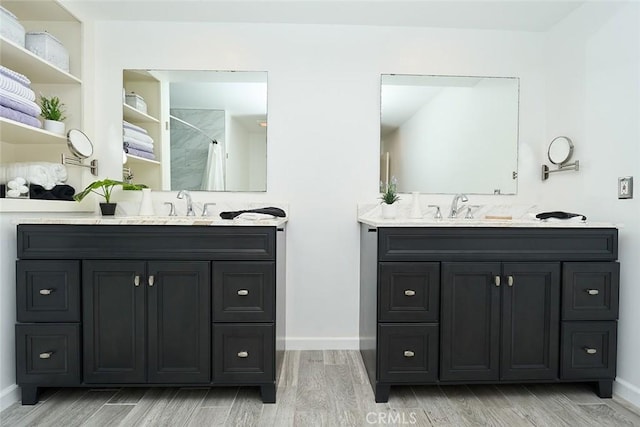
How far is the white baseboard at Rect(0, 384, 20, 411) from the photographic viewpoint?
1.65m

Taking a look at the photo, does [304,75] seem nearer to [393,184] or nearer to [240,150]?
[240,150]

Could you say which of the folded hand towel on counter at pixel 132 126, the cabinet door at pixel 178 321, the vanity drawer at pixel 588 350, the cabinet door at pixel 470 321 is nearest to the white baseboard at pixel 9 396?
the cabinet door at pixel 178 321

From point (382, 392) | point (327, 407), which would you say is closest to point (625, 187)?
point (382, 392)

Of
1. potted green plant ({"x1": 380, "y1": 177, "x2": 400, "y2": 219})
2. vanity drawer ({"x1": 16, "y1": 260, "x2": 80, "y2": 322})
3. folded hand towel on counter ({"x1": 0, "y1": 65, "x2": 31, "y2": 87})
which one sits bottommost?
vanity drawer ({"x1": 16, "y1": 260, "x2": 80, "y2": 322})

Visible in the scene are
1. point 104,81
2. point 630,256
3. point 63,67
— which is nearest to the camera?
point 630,256

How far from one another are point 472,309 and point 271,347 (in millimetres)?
929

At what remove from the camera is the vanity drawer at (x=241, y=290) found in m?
1.68

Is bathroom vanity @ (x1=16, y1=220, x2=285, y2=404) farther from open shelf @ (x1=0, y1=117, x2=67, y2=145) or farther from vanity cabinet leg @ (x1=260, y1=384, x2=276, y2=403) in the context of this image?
open shelf @ (x1=0, y1=117, x2=67, y2=145)

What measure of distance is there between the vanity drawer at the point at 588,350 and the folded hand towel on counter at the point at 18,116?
268 centimetres

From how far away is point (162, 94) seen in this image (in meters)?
2.35

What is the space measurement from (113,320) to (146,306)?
0.51ft

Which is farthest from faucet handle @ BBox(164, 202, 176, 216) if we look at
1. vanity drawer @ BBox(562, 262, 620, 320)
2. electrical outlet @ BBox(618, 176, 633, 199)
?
electrical outlet @ BBox(618, 176, 633, 199)

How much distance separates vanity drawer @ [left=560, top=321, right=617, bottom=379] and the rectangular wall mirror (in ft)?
5.85

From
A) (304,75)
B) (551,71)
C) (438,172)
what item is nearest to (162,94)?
(304,75)
